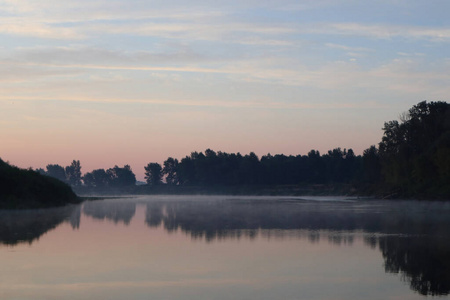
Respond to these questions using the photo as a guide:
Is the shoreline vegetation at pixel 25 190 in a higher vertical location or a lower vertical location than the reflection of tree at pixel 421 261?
higher

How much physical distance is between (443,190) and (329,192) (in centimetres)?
9035

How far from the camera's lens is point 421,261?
74.1 ft

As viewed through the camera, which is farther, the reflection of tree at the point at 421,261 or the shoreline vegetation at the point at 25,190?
the shoreline vegetation at the point at 25,190

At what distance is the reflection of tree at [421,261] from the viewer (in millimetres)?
17891

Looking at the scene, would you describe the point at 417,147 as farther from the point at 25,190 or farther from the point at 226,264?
the point at 226,264

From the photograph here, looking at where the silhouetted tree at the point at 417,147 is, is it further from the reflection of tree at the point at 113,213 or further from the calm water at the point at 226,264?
the calm water at the point at 226,264

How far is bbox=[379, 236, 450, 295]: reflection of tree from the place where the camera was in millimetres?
17891

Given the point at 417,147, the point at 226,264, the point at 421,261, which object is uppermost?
the point at 417,147

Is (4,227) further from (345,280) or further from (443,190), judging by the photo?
(443,190)

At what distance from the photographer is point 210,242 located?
2941cm

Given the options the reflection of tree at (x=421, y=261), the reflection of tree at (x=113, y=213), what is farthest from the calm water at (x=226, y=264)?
the reflection of tree at (x=113, y=213)

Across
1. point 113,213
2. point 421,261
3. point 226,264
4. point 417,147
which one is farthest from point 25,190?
point 417,147

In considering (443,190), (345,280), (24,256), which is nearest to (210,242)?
(24,256)

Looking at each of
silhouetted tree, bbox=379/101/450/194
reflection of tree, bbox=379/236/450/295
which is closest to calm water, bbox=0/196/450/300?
reflection of tree, bbox=379/236/450/295
